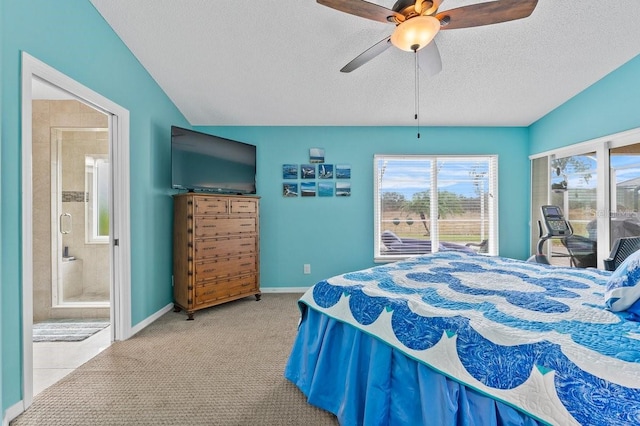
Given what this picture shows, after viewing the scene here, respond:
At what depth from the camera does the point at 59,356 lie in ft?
7.51

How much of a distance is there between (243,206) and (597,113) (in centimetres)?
409

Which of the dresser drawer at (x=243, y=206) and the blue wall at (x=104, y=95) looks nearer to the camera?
the blue wall at (x=104, y=95)

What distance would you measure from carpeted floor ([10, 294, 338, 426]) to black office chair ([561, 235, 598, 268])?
134 inches

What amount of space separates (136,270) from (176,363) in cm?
110

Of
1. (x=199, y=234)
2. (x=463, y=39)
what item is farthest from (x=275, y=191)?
(x=463, y=39)

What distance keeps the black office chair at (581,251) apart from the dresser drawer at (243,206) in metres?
3.84

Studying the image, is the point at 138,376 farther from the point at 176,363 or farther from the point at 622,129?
the point at 622,129

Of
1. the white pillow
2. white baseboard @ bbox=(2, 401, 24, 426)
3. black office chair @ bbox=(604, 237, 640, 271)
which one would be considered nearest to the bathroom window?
white baseboard @ bbox=(2, 401, 24, 426)

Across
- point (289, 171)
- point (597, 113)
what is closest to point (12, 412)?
point (289, 171)

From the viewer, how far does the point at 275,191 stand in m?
3.92

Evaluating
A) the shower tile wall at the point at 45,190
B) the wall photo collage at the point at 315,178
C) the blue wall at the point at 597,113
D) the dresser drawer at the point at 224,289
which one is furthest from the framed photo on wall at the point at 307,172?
the blue wall at the point at 597,113

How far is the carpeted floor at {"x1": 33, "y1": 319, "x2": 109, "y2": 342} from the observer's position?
8.52 feet

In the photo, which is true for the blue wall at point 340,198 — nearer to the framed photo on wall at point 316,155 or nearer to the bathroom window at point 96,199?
the framed photo on wall at point 316,155

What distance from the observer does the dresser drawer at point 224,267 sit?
3.07 m
